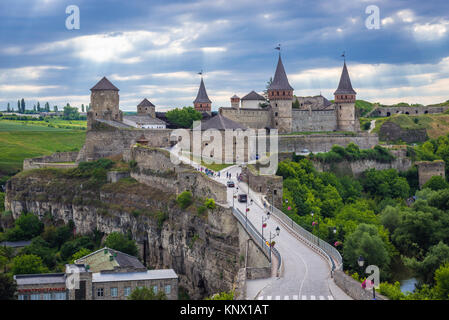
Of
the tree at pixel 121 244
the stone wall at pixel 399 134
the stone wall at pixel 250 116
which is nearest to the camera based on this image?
the tree at pixel 121 244

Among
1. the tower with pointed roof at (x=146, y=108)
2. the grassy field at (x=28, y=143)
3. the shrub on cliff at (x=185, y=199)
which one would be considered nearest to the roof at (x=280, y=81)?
the tower with pointed roof at (x=146, y=108)

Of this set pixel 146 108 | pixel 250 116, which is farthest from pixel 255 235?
pixel 146 108

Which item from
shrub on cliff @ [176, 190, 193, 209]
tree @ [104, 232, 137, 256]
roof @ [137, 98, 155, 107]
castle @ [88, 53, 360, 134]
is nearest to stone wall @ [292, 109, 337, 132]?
castle @ [88, 53, 360, 134]

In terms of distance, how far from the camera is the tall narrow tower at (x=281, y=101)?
85.8 metres

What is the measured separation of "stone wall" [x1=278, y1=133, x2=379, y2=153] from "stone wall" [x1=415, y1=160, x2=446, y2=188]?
25.0 feet

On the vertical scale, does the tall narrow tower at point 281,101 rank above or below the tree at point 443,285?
above

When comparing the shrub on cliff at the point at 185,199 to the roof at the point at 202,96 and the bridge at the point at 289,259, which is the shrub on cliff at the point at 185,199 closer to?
the bridge at the point at 289,259

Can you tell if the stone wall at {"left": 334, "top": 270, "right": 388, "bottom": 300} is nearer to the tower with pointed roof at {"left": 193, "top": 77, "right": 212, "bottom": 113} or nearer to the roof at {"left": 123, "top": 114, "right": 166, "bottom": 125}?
the roof at {"left": 123, "top": 114, "right": 166, "bottom": 125}

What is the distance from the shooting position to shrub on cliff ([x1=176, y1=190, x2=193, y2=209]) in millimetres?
58438

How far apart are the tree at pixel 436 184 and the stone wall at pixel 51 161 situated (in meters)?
44.0

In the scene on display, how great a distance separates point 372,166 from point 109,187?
33.9 meters

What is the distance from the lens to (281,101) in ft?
283

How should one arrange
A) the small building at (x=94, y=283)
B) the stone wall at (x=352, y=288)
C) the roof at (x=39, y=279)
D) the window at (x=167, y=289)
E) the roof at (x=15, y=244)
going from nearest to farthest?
the stone wall at (x=352, y=288), the small building at (x=94, y=283), the roof at (x=39, y=279), the window at (x=167, y=289), the roof at (x=15, y=244)
